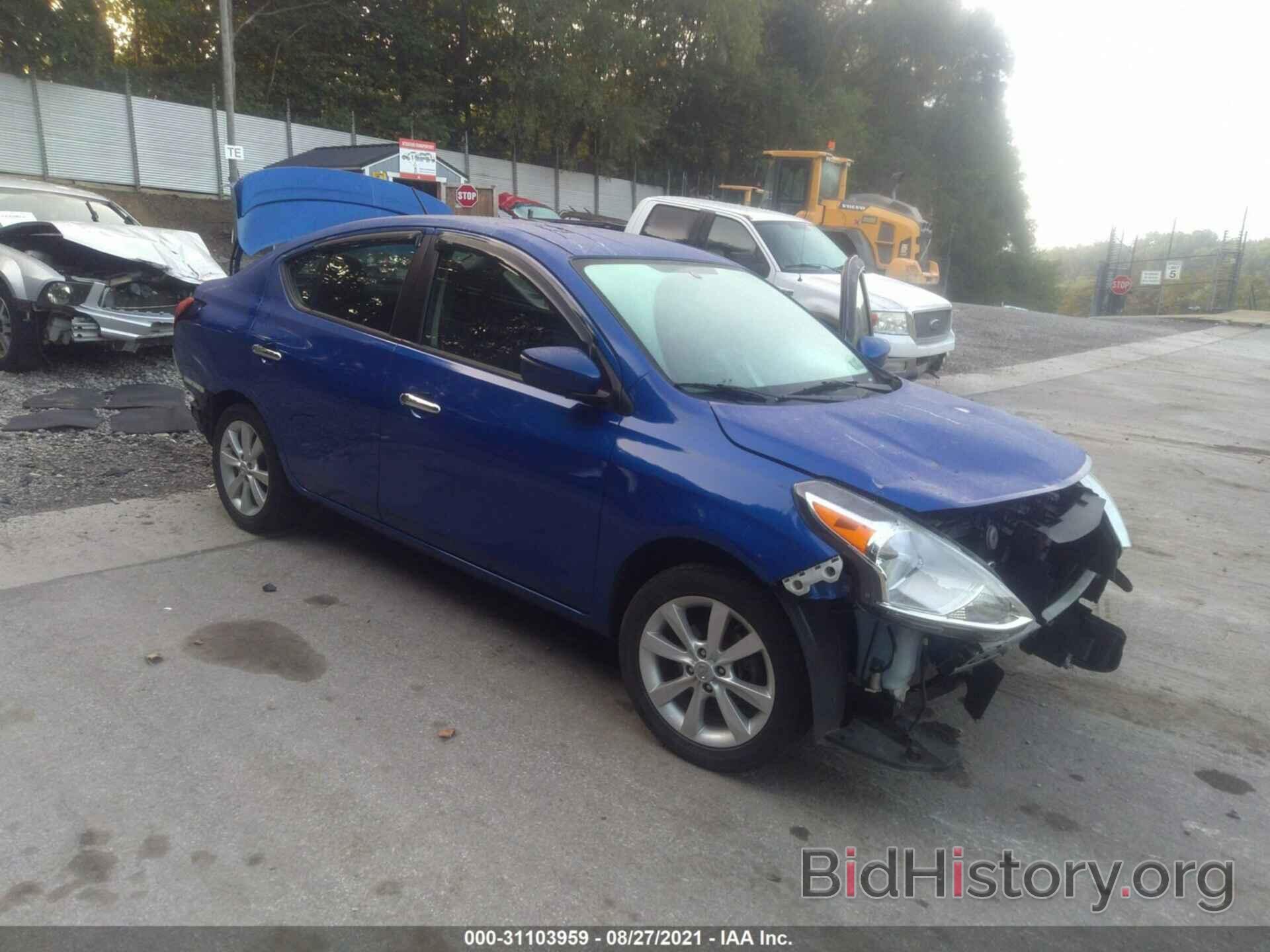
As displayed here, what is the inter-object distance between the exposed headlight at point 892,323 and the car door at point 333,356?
686 cm

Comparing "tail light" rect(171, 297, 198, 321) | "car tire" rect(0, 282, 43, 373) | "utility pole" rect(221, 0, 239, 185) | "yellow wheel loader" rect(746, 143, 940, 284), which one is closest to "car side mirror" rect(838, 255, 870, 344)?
"tail light" rect(171, 297, 198, 321)

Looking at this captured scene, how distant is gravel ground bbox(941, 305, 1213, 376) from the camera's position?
50.0ft

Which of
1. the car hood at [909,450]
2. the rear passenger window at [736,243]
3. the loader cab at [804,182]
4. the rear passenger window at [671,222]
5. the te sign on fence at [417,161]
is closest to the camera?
the car hood at [909,450]

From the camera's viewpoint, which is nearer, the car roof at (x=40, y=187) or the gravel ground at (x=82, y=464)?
the gravel ground at (x=82, y=464)

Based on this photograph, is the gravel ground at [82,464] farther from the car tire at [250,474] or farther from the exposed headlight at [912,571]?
the exposed headlight at [912,571]

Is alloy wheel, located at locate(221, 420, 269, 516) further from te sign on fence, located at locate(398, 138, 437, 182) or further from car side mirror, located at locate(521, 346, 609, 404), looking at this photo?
te sign on fence, located at locate(398, 138, 437, 182)

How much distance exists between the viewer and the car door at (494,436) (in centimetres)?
372

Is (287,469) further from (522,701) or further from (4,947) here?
(4,947)

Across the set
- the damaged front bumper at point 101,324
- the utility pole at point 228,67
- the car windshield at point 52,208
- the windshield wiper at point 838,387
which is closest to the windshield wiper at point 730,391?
the windshield wiper at point 838,387

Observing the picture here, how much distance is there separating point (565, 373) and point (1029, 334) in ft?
57.4

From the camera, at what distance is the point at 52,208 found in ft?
31.1

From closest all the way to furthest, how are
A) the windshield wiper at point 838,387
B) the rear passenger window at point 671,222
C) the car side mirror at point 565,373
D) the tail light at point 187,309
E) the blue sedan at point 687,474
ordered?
1. the blue sedan at point 687,474
2. the car side mirror at point 565,373
3. the windshield wiper at point 838,387
4. the tail light at point 187,309
5. the rear passenger window at point 671,222

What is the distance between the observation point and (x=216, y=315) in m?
5.27

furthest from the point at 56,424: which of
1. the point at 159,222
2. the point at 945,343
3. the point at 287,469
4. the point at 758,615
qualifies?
the point at 159,222
